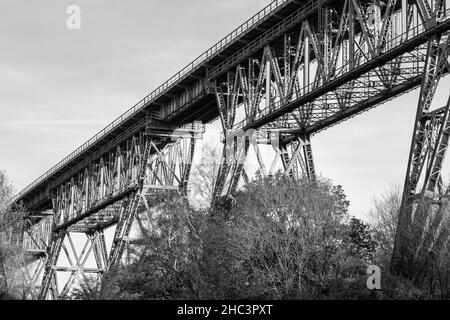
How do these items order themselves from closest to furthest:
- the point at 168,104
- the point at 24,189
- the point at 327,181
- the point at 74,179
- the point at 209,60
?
the point at 327,181 → the point at 209,60 → the point at 168,104 → the point at 74,179 → the point at 24,189

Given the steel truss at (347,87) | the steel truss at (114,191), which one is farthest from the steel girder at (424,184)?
the steel truss at (114,191)

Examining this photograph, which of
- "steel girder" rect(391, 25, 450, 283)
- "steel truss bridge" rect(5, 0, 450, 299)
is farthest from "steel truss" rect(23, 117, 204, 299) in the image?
"steel girder" rect(391, 25, 450, 283)

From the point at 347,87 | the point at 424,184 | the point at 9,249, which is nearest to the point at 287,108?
the point at 347,87

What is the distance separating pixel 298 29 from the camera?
47094mm

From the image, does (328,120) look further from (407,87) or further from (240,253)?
(240,253)

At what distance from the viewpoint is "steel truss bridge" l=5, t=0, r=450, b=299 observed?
1400 inches

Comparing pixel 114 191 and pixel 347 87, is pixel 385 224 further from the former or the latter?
pixel 114 191

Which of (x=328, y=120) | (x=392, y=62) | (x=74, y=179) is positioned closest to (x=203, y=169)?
(x=328, y=120)

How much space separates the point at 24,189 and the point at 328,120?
60529 millimetres

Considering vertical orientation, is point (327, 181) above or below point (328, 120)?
below

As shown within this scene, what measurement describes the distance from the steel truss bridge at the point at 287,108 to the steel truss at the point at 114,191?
145 millimetres

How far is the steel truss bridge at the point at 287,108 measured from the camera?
35.6 m

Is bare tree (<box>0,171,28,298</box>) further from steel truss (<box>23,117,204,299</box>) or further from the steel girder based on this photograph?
the steel girder
